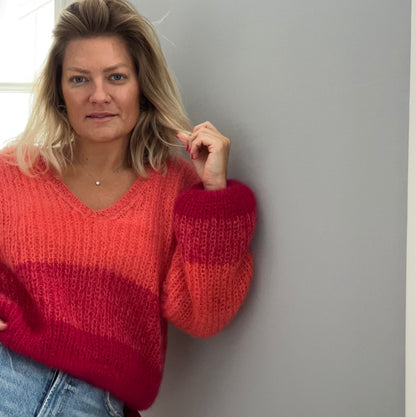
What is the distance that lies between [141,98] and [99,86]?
13 centimetres

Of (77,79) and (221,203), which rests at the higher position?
(77,79)

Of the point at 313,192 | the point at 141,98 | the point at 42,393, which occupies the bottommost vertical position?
the point at 42,393

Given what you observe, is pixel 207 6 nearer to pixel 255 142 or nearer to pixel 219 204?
pixel 255 142

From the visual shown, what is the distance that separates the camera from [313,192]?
1.03 metres

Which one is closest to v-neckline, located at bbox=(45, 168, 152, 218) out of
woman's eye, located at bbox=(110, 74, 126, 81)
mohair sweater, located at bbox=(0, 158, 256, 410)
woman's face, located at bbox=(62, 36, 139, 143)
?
mohair sweater, located at bbox=(0, 158, 256, 410)

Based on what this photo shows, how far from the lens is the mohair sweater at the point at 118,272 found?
46.4 inches

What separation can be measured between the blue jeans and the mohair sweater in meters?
0.02

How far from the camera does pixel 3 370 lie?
1158mm

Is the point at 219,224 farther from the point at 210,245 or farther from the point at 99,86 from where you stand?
the point at 99,86

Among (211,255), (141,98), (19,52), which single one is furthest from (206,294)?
(19,52)

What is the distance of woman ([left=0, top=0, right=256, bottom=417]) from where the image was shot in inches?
46.4

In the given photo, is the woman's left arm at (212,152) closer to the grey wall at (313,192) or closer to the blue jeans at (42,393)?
the grey wall at (313,192)

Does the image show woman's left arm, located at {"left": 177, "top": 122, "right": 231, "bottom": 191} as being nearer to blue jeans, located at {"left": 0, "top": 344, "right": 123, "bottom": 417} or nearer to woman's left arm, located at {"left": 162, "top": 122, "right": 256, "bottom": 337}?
woman's left arm, located at {"left": 162, "top": 122, "right": 256, "bottom": 337}

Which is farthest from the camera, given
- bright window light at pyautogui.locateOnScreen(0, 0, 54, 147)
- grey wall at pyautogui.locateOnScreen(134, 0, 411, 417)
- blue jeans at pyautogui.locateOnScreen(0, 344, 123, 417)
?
bright window light at pyautogui.locateOnScreen(0, 0, 54, 147)
